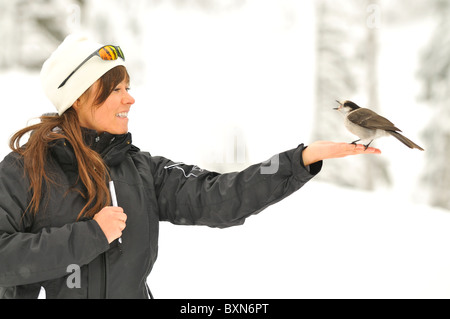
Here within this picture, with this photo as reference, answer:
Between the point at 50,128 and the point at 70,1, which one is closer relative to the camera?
the point at 50,128

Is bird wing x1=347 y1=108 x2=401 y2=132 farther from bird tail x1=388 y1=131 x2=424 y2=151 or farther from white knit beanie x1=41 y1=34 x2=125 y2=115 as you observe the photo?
white knit beanie x1=41 y1=34 x2=125 y2=115

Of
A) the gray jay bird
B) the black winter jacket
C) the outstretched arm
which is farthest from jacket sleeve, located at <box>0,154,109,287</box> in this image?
the gray jay bird

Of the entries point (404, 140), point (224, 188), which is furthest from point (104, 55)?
point (404, 140)

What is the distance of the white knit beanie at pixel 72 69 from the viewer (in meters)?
1.60

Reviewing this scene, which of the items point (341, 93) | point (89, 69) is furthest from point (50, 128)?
point (341, 93)

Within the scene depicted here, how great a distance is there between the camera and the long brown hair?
149 centimetres

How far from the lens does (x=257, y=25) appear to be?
18.7 ft

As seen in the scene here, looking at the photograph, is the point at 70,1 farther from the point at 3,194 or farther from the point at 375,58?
the point at 3,194

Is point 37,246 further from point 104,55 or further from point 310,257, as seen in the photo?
point 310,257

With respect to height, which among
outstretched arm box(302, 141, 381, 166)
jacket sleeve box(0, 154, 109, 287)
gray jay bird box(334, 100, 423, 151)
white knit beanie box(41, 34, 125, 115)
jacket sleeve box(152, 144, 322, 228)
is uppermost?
white knit beanie box(41, 34, 125, 115)

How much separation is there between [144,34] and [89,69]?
5.06 meters

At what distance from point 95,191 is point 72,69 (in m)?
0.43

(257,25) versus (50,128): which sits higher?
(257,25)

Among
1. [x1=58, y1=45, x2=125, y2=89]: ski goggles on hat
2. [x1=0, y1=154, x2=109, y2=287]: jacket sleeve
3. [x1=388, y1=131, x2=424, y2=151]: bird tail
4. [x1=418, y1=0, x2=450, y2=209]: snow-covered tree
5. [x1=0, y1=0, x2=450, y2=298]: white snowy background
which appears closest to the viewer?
[x1=388, y1=131, x2=424, y2=151]: bird tail
